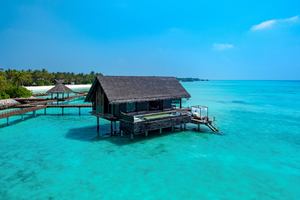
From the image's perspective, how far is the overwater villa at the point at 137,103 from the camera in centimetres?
1895

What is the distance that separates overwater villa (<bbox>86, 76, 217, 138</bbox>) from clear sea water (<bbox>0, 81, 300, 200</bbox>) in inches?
59.8

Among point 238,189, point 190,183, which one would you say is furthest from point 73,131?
point 238,189

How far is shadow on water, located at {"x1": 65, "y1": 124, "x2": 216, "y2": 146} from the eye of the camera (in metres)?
19.9

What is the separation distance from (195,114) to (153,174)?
12.3 m

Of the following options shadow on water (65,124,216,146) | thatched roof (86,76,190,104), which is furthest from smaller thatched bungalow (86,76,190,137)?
shadow on water (65,124,216,146)

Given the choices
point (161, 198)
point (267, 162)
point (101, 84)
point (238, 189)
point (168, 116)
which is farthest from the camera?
point (168, 116)

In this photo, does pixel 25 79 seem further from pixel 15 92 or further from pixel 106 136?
pixel 106 136

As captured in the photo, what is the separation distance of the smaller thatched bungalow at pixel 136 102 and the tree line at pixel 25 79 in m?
33.0

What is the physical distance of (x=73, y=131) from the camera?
76.9ft

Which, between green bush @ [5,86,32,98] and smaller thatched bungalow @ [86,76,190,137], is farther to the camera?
green bush @ [5,86,32,98]

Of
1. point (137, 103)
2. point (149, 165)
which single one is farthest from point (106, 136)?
point (149, 165)

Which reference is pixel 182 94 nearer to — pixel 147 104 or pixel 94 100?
pixel 147 104

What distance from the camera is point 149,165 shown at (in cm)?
1468

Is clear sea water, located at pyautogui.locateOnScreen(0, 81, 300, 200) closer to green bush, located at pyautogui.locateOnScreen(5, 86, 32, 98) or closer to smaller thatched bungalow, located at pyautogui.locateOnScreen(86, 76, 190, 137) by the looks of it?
smaller thatched bungalow, located at pyautogui.locateOnScreen(86, 76, 190, 137)
